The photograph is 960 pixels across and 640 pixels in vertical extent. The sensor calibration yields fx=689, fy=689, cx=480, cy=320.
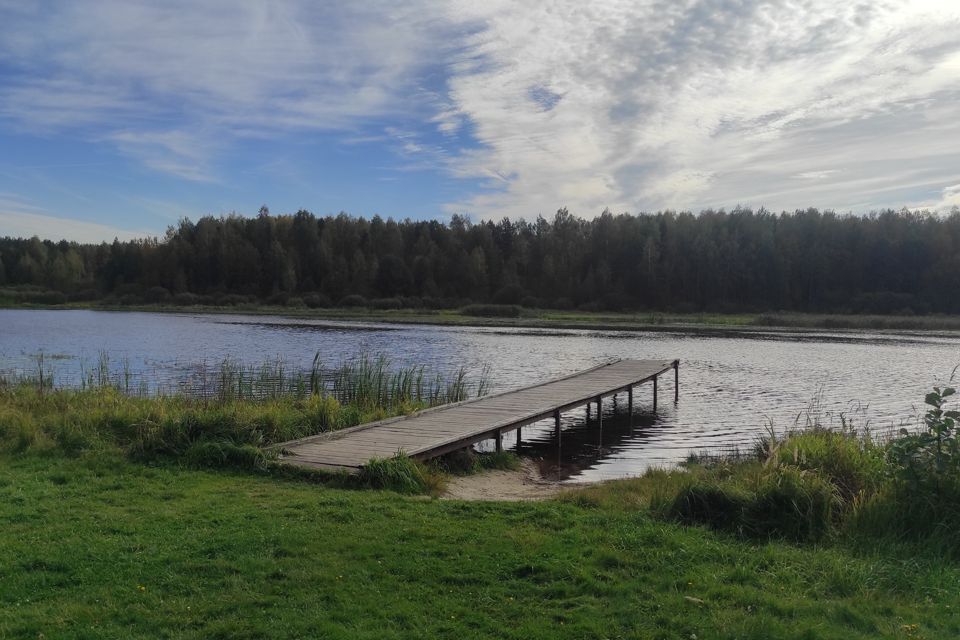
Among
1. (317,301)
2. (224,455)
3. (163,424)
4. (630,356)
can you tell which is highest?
(317,301)

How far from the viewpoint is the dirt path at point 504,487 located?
8.96 meters

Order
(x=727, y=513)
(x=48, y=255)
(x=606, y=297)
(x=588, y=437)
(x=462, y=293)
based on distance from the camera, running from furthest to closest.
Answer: (x=48, y=255)
(x=462, y=293)
(x=606, y=297)
(x=588, y=437)
(x=727, y=513)

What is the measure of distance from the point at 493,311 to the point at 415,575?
69.0 metres

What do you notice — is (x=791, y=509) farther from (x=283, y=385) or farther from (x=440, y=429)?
(x=283, y=385)

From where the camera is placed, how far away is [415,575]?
17.0 ft

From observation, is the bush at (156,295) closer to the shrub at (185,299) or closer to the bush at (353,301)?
the shrub at (185,299)

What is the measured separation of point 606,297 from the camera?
263 ft

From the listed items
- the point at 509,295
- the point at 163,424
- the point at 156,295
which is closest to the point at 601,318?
the point at 509,295

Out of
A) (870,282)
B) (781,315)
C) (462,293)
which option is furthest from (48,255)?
(870,282)

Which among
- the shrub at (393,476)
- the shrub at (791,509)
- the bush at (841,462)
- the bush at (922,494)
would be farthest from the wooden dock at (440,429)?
the bush at (922,494)

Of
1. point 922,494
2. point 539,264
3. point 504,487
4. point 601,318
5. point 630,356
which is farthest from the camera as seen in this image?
point 539,264

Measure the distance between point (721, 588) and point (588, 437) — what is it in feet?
37.5

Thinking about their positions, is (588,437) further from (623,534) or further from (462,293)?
(462,293)

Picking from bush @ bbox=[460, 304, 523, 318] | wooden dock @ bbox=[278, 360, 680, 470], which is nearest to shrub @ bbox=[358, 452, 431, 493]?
wooden dock @ bbox=[278, 360, 680, 470]
